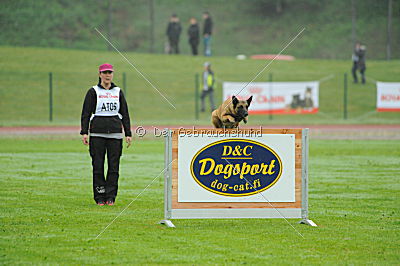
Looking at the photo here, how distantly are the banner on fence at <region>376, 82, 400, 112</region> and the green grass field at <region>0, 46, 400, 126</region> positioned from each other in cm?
61

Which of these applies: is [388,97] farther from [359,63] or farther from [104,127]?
[104,127]

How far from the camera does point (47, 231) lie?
895 cm

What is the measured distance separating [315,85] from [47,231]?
2590 cm

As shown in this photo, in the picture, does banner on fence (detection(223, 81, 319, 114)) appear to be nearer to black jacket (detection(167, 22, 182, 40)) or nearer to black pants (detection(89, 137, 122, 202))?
black jacket (detection(167, 22, 182, 40))

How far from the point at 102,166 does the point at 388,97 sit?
2457 cm

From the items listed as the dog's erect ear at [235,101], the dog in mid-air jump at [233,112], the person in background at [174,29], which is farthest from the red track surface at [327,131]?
the dog's erect ear at [235,101]

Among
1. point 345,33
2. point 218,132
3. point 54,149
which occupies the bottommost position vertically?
point 54,149

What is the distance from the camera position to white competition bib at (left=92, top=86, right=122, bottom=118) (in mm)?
11305

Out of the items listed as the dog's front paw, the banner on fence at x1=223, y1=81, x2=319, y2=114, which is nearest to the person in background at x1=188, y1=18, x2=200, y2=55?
the banner on fence at x1=223, y1=81, x2=319, y2=114

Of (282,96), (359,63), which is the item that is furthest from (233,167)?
(359,63)

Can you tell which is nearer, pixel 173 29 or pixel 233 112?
pixel 233 112

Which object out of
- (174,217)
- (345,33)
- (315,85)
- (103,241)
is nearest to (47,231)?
(103,241)

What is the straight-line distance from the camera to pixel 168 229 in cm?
920

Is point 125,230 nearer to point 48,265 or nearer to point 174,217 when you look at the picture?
point 174,217
